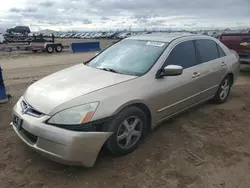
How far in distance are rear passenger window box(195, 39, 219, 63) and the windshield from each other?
3.20 ft

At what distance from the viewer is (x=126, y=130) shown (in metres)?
3.13

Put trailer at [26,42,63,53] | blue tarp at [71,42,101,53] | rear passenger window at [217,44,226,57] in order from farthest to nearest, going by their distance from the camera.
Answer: blue tarp at [71,42,101,53], trailer at [26,42,63,53], rear passenger window at [217,44,226,57]

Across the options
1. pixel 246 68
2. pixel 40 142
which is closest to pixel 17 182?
pixel 40 142

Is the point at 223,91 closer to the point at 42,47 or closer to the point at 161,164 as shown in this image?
the point at 161,164

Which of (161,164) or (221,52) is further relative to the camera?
(221,52)

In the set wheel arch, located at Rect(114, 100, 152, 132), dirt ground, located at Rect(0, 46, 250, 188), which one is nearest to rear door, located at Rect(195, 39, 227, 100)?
dirt ground, located at Rect(0, 46, 250, 188)

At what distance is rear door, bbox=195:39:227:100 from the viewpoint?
4.39 metres

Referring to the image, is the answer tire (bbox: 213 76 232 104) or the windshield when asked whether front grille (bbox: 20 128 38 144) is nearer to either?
the windshield

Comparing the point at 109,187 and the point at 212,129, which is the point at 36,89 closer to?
the point at 109,187

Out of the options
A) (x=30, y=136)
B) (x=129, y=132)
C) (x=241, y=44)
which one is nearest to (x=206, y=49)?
(x=129, y=132)

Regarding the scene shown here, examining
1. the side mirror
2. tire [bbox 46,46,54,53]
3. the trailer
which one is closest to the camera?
the side mirror

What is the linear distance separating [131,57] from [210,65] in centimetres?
170

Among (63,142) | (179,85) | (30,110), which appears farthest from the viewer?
(179,85)

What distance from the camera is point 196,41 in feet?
14.7
